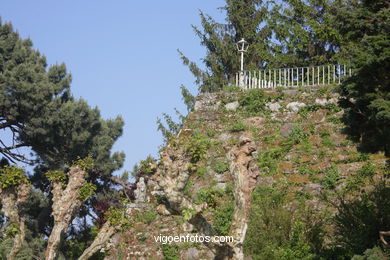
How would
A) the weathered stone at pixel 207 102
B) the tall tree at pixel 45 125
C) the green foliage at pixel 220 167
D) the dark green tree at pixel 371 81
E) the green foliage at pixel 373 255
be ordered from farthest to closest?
the tall tree at pixel 45 125, the weathered stone at pixel 207 102, the green foliage at pixel 220 167, the dark green tree at pixel 371 81, the green foliage at pixel 373 255

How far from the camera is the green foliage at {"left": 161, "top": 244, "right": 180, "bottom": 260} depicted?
16016 millimetres

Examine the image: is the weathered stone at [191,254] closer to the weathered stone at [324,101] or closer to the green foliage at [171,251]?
the green foliage at [171,251]

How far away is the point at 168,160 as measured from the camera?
12219 millimetres

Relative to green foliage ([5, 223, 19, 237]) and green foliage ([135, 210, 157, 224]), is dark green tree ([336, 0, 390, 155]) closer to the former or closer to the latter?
green foliage ([135, 210, 157, 224])

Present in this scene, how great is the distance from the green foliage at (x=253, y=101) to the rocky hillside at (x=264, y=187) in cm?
4

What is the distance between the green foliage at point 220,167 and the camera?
1878 cm

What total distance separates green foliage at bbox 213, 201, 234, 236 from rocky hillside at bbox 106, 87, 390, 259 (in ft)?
0.09

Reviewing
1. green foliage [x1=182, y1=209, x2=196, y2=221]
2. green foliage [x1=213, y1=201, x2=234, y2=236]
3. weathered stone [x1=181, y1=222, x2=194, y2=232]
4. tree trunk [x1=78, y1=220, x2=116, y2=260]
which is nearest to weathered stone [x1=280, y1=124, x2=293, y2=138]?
green foliage [x1=213, y1=201, x2=234, y2=236]

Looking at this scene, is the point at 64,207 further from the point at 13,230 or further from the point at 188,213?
the point at 188,213

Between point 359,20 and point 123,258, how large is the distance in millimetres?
9556

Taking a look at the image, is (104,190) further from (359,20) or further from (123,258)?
(359,20)

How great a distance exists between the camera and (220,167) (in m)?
18.9

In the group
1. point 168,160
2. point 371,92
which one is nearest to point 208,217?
point 168,160

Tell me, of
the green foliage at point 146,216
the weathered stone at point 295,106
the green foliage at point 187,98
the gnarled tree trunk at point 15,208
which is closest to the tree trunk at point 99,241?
the gnarled tree trunk at point 15,208
